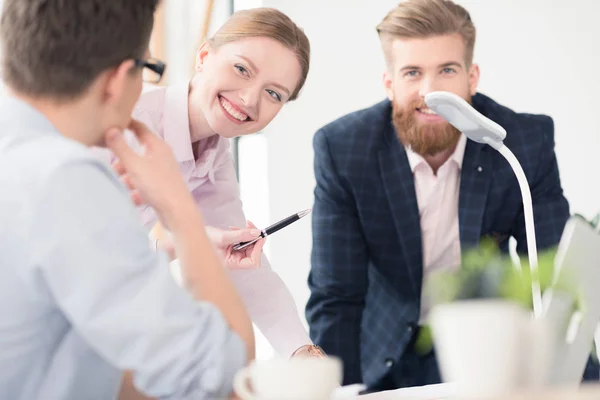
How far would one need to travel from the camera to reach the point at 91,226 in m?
0.80

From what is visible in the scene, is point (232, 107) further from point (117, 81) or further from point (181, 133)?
point (117, 81)

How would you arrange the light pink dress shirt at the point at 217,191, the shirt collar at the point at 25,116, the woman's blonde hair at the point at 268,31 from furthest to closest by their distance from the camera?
the woman's blonde hair at the point at 268,31 < the light pink dress shirt at the point at 217,191 < the shirt collar at the point at 25,116

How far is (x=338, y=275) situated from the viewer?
2168 millimetres

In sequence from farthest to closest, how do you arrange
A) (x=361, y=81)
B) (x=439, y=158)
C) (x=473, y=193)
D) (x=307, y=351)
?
(x=361, y=81) < (x=439, y=158) < (x=473, y=193) < (x=307, y=351)

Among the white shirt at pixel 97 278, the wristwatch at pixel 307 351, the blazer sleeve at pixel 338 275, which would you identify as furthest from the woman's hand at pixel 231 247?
the white shirt at pixel 97 278

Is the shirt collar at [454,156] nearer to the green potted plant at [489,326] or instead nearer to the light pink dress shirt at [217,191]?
the light pink dress shirt at [217,191]

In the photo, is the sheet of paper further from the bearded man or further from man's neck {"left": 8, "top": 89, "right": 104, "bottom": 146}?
the bearded man

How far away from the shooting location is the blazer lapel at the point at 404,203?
2146mm

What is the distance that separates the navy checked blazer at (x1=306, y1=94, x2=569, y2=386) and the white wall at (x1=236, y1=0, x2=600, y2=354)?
108 cm

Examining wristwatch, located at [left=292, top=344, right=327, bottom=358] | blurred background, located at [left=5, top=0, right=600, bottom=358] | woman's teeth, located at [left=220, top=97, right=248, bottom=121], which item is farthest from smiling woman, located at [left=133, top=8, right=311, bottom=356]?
blurred background, located at [left=5, top=0, right=600, bottom=358]

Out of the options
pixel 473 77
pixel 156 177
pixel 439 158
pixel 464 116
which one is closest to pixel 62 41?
pixel 156 177

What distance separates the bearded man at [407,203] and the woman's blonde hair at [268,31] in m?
0.45

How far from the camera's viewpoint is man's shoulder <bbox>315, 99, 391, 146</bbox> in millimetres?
2246

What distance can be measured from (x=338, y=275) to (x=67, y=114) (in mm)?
1296
